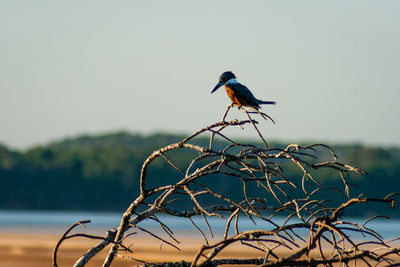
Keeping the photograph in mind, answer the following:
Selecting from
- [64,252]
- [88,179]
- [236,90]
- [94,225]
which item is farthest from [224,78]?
[88,179]

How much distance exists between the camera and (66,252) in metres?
28.2

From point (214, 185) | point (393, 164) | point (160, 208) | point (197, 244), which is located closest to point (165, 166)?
point (214, 185)

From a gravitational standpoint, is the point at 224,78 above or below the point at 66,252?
above

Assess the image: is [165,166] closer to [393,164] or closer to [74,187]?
[74,187]

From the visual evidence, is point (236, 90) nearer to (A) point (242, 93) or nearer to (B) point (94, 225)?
(A) point (242, 93)

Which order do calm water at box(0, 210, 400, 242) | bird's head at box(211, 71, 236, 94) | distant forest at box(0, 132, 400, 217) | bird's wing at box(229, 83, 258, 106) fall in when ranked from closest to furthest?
bird's head at box(211, 71, 236, 94) < bird's wing at box(229, 83, 258, 106) < calm water at box(0, 210, 400, 242) < distant forest at box(0, 132, 400, 217)

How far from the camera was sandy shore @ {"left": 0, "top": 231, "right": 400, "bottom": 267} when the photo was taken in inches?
974

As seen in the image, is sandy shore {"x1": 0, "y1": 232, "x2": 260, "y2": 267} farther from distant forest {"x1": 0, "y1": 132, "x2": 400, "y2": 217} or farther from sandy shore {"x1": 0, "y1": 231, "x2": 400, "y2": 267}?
Result: distant forest {"x1": 0, "y1": 132, "x2": 400, "y2": 217}

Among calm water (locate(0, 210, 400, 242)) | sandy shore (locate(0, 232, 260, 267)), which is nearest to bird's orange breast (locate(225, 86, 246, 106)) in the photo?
sandy shore (locate(0, 232, 260, 267))

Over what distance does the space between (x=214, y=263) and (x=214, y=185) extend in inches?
3284

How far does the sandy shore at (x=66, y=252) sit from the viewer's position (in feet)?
81.2

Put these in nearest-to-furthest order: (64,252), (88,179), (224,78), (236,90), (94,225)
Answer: (224,78), (236,90), (64,252), (94,225), (88,179)

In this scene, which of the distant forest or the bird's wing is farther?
the distant forest

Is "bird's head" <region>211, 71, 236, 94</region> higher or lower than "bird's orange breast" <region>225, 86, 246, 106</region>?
higher
